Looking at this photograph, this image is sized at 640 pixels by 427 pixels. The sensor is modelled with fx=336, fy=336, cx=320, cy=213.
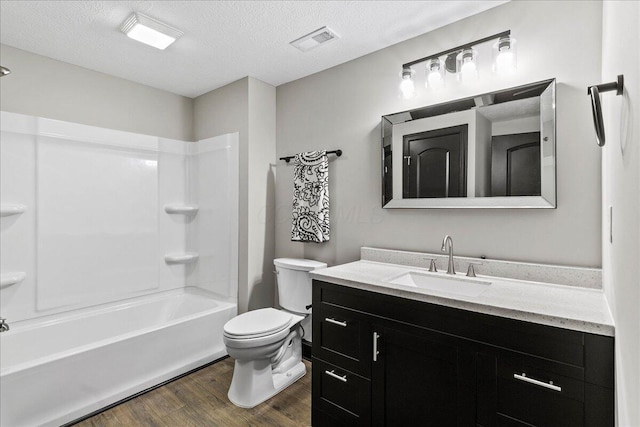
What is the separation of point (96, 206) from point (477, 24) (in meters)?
3.13

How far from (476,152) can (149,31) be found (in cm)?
218

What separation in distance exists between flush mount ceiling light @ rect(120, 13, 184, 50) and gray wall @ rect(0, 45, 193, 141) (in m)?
0.94

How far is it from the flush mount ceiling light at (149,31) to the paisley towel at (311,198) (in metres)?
1.23

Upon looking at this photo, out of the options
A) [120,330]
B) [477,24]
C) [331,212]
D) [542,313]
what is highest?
[477,24]

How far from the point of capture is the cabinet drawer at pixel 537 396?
1.17 m

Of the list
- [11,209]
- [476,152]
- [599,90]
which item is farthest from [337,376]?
[11,209]

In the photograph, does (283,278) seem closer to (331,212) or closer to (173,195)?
(331,212)

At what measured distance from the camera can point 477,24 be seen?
1999 millimetres

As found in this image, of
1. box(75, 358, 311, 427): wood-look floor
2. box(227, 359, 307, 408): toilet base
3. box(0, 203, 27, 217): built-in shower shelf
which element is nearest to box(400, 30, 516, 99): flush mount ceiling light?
box(227, 359, 307, 408): toilet base

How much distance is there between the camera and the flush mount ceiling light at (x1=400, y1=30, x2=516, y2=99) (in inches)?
71.9

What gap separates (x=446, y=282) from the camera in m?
1.90

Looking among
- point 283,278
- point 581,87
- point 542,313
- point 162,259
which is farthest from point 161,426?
point 581,87

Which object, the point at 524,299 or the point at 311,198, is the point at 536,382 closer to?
the point at 524,299

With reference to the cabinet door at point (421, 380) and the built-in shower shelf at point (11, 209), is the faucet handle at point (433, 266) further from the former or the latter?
the built-in shower shelf at point (11, 209)
